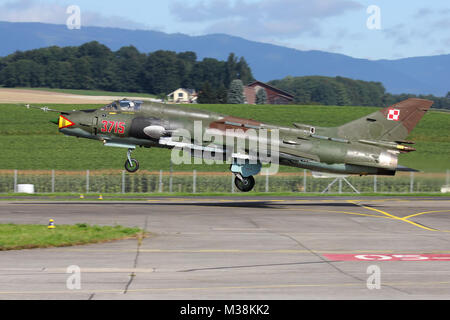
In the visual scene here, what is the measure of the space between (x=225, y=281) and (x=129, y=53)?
181m

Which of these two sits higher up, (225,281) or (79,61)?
(79,61)

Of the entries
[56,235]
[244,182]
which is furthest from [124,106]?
[56,235]

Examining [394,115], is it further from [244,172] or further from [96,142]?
[96,142]

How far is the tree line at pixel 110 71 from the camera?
13762cm

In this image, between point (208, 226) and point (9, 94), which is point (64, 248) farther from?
point (9, 94)

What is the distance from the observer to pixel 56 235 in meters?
19.4

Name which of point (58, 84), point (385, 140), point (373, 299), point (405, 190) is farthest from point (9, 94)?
point (373, 299)

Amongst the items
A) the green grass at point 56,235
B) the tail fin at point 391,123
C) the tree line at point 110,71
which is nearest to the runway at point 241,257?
the green grass at point 56,235

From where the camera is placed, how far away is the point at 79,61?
15088cm

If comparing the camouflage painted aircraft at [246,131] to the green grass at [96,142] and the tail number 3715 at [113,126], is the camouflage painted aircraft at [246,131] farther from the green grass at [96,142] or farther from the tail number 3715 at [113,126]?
the green grass at [96,142]

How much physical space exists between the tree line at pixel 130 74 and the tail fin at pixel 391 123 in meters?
74.2

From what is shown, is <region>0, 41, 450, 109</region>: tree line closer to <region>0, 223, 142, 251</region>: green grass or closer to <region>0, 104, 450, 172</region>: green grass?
<region>0, 104, 450, 172</region>: green grass

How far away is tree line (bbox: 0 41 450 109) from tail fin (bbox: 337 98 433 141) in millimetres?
74166

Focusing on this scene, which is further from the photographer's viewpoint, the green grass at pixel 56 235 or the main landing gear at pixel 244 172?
the main landing gear at pixel 244 172
